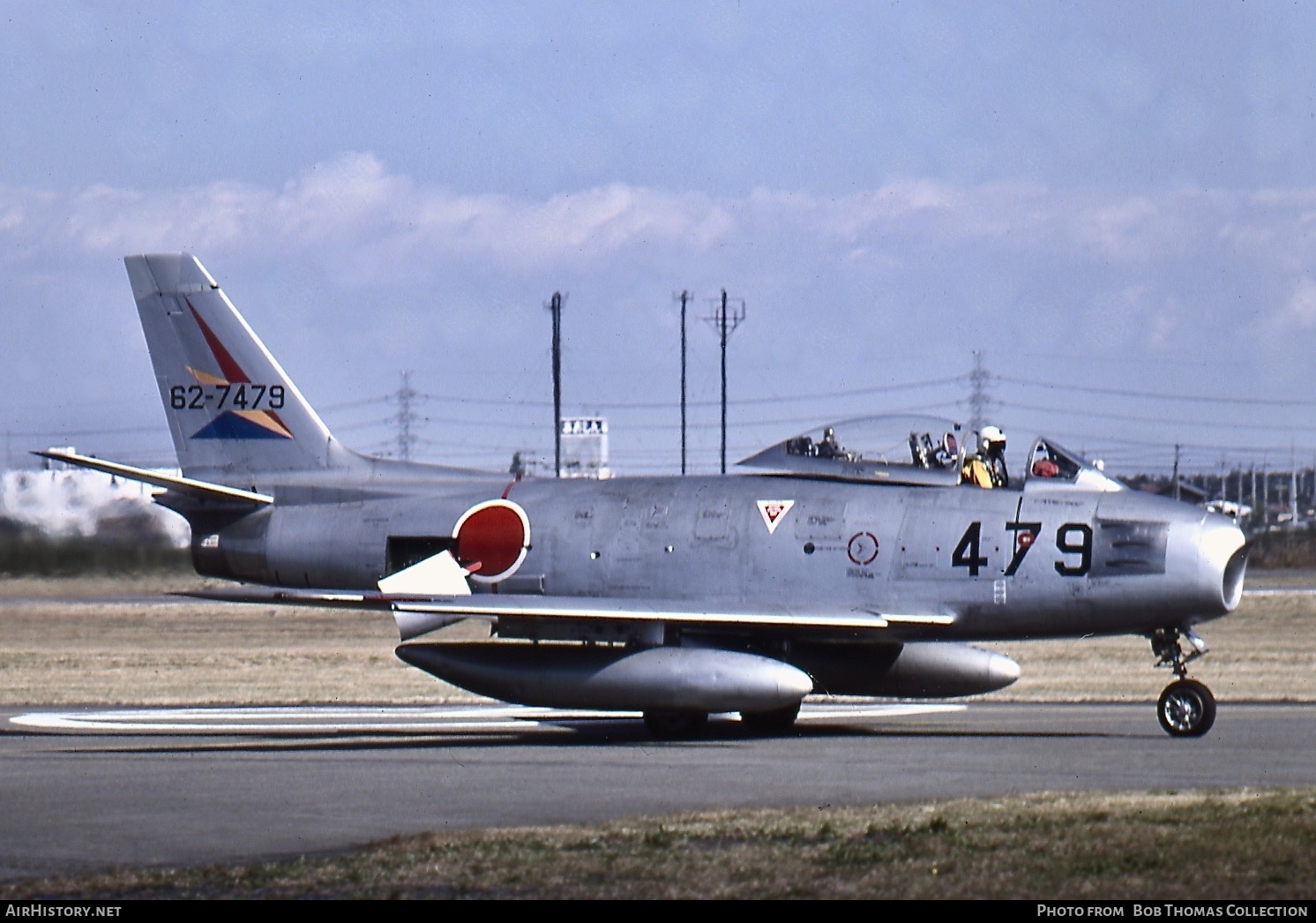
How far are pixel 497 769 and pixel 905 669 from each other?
5.52m

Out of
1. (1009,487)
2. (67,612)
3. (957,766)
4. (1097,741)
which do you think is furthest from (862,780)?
(67,612)

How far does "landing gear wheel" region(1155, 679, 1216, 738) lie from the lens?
16391 millimetres

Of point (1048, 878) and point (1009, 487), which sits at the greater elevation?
point (1009, 487)

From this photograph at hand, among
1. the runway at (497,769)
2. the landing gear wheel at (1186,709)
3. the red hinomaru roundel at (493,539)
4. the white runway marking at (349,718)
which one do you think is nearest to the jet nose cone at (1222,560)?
the landing gear wheel at (1186,709)

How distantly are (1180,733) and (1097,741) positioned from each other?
80 centimetres

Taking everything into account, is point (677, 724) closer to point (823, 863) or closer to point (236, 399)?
point (236, 399)

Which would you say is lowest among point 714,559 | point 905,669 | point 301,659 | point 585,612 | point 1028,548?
point 301,659

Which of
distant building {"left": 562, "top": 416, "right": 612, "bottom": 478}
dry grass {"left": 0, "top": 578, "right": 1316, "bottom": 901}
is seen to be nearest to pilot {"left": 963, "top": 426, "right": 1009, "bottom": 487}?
dry grass {"left": 0, "top": 578, "right": 1316, "bottom": 901}

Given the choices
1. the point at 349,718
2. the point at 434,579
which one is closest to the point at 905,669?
the point at 434,579

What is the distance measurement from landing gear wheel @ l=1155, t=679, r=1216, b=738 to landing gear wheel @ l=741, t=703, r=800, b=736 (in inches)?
144

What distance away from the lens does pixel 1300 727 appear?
1748 centimetres

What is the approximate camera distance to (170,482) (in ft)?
65.8
